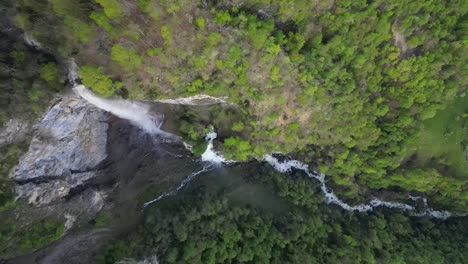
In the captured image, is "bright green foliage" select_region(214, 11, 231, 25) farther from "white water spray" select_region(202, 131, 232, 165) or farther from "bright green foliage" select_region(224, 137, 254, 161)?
"white water spray" select_region(202, 131, 232, 165)

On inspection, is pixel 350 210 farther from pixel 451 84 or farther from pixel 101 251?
pixel 101 251

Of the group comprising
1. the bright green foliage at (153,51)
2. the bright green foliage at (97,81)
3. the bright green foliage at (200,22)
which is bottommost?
the bright green foliage at (97,81)

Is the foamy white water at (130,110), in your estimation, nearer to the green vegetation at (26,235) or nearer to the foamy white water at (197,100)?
the foamy white water at (197,100)

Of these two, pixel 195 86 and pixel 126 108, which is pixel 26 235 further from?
pixel 195 86

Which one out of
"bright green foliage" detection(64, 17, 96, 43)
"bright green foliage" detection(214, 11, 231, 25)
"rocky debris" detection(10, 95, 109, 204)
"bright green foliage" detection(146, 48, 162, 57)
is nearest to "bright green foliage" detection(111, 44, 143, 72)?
"bright green foliage" detection(146, 48, 162, 57)

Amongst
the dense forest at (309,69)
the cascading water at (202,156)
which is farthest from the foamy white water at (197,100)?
the cascading water at (202,156)

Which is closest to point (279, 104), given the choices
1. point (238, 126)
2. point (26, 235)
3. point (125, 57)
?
point (238, 126)
